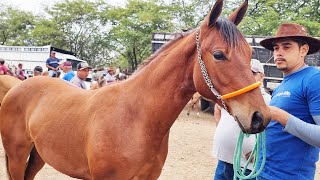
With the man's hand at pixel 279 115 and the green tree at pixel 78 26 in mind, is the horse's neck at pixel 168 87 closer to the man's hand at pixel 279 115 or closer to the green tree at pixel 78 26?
the man's hand at pixel 279 115

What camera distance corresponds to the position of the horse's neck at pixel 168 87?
92.7 inches

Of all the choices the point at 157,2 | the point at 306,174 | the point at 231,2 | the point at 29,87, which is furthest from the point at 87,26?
the point at 306,174

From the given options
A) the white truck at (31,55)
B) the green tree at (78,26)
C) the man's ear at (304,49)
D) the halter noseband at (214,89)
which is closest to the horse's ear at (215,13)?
the halter noseband at (214,89)

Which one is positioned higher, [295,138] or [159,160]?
[295,138]

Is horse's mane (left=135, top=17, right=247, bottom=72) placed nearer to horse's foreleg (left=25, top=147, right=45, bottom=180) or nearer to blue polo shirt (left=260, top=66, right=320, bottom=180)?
blue polo shirt (left=260, top=66, right=320, bottom=180)

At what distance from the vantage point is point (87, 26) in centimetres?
3334

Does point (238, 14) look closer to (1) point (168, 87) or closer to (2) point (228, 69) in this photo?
(2) point (228, 69)

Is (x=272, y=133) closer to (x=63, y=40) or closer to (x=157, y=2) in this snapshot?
(x=157, y=2)

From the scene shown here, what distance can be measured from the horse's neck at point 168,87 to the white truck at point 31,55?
19.6 m

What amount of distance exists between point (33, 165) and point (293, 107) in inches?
122

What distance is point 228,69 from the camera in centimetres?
197

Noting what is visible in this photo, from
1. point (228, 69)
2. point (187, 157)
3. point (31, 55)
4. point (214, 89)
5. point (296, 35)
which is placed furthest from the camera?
point (31, 55)

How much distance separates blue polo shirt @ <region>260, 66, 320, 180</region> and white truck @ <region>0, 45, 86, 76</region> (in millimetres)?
20129

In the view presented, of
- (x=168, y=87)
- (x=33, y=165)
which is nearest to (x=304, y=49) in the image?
(x=168, y=87)
